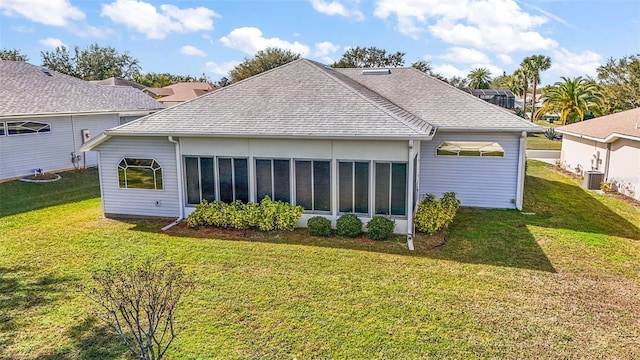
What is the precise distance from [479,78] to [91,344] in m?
67.6

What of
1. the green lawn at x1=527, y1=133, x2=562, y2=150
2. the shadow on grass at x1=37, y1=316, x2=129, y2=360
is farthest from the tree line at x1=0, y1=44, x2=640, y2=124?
the shadow on grass at x1=37, y1=316, x2=129, y2=360

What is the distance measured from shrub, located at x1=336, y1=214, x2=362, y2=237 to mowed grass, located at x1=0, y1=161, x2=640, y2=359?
12.7 inches

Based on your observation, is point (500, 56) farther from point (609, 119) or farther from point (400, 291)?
point (400, 291)

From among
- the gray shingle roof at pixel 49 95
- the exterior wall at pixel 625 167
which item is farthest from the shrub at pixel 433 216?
the gray shingle roof at pixel 49 95

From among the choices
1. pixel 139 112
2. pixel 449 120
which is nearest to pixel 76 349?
pixel 449 120

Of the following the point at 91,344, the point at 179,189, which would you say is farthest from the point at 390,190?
the point at 91,344

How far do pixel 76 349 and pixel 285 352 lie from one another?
3162 millimetres

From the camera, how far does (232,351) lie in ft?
20.2

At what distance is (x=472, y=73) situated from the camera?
66.4 metres

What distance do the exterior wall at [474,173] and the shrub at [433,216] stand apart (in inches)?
98.9

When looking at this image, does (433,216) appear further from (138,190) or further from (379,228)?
(138,190)

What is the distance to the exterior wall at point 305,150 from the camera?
11.2 meters

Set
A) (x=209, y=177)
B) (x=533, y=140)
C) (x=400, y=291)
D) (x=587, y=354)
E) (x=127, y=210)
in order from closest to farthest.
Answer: (x=587, y=354)
(x=400, y=291)
(x=209, y=177)
(x=127, y=210)
(x=533, y=140)

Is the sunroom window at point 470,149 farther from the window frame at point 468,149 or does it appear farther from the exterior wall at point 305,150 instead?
the exterior wall at point 305,150
